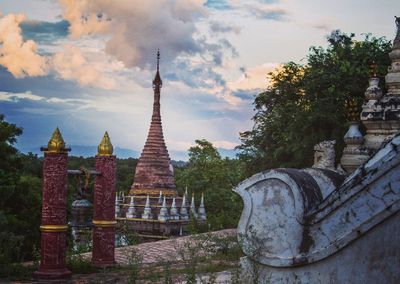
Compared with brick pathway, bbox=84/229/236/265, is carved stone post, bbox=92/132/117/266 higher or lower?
higher

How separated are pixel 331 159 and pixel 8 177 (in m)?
12.6

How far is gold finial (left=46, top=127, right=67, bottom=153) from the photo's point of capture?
31.8 feet

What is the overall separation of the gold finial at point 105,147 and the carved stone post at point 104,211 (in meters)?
0.07

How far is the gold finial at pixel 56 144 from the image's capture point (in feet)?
31.8

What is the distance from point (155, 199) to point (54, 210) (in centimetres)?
2346

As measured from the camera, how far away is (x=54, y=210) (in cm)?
962

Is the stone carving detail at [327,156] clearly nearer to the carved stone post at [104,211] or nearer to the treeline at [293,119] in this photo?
the carved stone post at [104,211]

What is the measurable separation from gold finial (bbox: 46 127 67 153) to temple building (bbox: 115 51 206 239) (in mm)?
17772

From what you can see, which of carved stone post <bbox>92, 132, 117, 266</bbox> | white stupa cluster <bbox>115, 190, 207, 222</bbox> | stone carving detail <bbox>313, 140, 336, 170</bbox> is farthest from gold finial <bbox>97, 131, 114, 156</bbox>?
white stupa cluster <bbox>115, 190, 207, 222</bbox>

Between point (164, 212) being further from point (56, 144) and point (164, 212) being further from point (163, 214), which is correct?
point (56, 144)

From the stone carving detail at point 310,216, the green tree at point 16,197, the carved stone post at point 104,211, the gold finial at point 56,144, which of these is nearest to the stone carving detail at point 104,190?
the carved stone post at point 104,211

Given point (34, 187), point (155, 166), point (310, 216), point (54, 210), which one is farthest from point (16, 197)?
point (310, 216)

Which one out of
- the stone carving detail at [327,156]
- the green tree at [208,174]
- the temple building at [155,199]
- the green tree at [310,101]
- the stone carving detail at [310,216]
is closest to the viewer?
the stone carving detail at [310,216]

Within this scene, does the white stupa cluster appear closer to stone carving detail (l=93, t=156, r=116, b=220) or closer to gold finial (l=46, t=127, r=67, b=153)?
stone carving detail (l=93, t=156, r=116, b=220)
